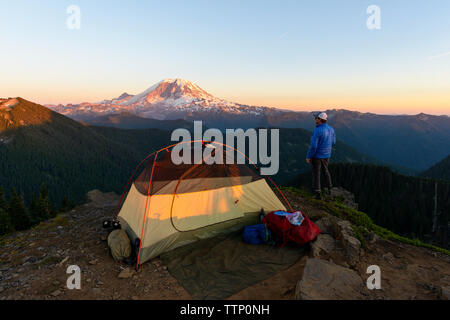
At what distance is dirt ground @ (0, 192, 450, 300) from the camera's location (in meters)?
5.36

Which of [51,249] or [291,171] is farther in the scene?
[291,171]

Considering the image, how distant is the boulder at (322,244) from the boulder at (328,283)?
79 cm

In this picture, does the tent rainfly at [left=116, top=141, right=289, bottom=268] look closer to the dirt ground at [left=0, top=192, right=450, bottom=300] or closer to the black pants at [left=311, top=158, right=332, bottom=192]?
Result: the dirt ground at [left=0, top=192, right=450, bottom=300]

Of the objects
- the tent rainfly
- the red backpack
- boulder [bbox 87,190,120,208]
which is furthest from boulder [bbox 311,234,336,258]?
boulder [bbox 87,190,120,208]

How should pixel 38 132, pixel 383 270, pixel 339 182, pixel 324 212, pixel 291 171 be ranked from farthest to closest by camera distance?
pixel 291 171 < pixel 38 132 < pixel 339 182 < pixel 324 212 < pixel 383 270

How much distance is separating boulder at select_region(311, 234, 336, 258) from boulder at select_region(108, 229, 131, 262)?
5.55 metres

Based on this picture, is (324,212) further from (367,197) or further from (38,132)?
(38,132)

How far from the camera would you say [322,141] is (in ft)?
30.3

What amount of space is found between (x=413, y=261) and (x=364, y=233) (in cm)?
161

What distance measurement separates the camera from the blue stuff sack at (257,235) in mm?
7496

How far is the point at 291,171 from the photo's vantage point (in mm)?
194000

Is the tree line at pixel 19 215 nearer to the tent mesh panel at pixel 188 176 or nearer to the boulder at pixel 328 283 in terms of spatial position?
the tent mesh panel at pixel 188 176

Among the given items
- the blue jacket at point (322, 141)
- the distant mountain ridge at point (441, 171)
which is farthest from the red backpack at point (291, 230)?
the distant mountain ridge at point (441, 171)
